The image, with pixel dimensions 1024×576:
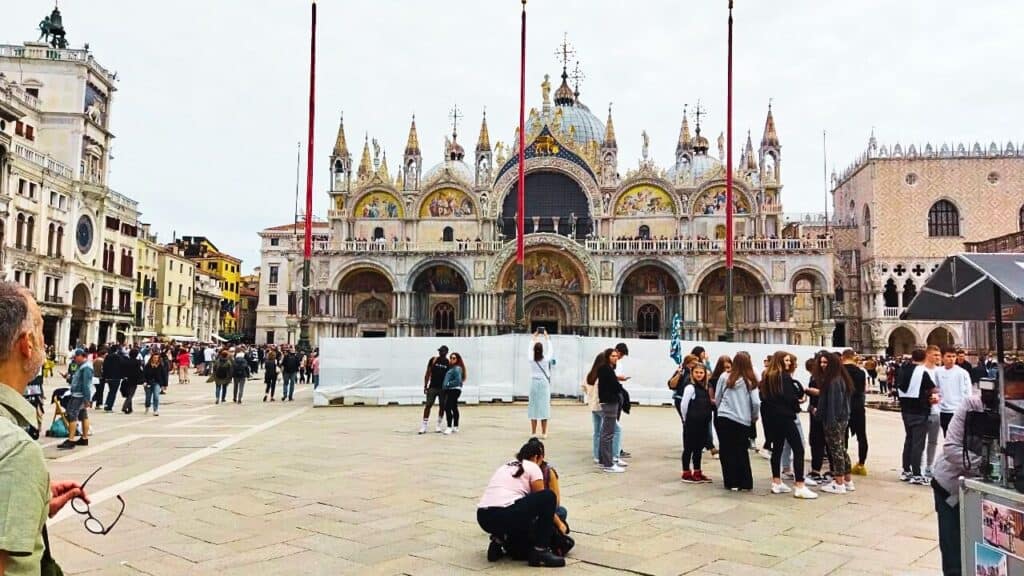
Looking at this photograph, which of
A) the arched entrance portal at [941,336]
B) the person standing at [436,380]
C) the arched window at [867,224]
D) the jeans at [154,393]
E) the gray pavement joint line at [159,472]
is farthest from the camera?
the arched window at [867,224]

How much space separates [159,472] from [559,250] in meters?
31.6

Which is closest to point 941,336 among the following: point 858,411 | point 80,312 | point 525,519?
point 858,411

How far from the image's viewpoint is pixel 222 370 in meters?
19.8

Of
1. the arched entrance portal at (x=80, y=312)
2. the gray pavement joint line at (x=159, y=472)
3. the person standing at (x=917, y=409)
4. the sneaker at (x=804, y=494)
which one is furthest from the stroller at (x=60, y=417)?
the arched entrance portal at (x=80, y=312)

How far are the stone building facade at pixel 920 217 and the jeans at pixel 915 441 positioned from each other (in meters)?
40.8

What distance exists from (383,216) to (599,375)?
36330 mm

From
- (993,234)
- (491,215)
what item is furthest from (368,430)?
(993,234)

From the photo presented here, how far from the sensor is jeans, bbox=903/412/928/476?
30.8 ft

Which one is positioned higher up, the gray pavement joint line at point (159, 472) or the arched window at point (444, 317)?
the arched window at point (444, 317)

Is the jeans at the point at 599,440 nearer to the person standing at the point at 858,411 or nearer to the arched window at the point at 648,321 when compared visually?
the person standing at the point at 858,411

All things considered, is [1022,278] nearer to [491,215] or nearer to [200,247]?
[491,215]

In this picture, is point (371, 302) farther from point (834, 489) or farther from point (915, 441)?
point (834, 489)

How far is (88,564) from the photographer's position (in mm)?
5680

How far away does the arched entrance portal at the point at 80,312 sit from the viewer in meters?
43.3
